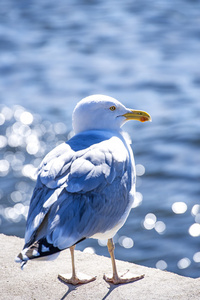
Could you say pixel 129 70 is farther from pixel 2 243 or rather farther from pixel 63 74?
pixel 2 243

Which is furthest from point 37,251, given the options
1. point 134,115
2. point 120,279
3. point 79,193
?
point 134,115

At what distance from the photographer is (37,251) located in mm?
4301

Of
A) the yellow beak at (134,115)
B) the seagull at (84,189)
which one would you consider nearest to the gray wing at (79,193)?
the seagull at (84,189)

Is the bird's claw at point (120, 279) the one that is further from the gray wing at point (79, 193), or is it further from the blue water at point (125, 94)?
the blue water at point (125, 94)

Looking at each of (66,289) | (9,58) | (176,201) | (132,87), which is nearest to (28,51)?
(9,58)

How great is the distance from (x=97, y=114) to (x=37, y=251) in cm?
148

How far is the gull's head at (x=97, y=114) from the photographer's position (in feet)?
17.6

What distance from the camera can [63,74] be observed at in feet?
40.1

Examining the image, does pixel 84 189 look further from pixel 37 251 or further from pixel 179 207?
pixel 179 207

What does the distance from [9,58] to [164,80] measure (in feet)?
10.3

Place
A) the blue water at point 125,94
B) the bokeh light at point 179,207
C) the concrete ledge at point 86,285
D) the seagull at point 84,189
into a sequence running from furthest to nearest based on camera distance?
the bokeh light at point 179,207
the blue water at point 125,94
the concrete ledge at point 86,285
the seagull at point 84,189

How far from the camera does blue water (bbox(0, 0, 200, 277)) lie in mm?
8789

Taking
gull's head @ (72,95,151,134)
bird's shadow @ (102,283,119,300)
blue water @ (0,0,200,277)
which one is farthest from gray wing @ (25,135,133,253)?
blue water @ (0,0,200,277)

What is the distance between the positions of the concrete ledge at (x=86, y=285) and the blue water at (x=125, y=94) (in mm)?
2678
